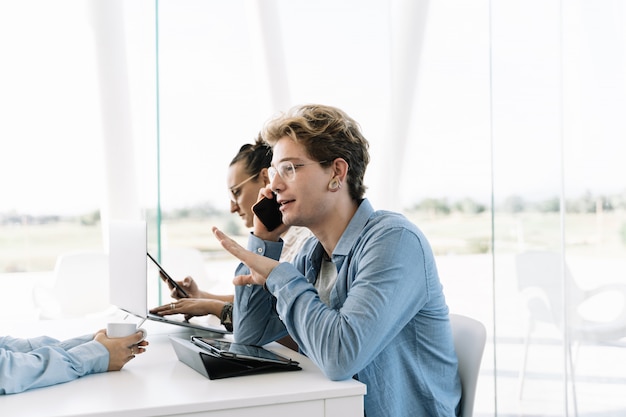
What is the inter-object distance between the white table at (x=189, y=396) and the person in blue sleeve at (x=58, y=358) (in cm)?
2

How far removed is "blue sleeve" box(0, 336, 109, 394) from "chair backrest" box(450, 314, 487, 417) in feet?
2.90

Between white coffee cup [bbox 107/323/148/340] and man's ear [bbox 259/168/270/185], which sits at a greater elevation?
man's ear [bbox 259/168/270/185]

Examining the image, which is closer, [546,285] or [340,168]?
[340,168]

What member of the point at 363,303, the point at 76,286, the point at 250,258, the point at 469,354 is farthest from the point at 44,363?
the point at 76,286

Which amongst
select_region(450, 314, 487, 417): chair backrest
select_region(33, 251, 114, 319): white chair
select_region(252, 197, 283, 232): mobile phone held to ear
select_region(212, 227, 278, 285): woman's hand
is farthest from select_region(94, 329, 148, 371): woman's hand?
select_region(33, 251, 114, 319): white chair

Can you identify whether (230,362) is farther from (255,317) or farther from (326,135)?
(326,135)

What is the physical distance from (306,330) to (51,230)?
6.47 metres

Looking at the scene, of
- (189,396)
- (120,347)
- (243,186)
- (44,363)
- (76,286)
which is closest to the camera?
(189,396)

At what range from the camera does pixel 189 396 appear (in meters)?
1.56

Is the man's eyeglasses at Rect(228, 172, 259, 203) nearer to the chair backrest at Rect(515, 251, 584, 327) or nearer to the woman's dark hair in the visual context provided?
the woman's dark hair

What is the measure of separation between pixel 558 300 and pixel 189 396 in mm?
1440

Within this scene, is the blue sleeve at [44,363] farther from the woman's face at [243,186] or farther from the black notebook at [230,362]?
the woman's face at [243,186]

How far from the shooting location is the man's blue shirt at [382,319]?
1670 millimetres

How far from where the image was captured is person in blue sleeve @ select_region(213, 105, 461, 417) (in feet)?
5.54
